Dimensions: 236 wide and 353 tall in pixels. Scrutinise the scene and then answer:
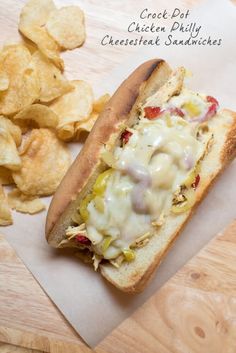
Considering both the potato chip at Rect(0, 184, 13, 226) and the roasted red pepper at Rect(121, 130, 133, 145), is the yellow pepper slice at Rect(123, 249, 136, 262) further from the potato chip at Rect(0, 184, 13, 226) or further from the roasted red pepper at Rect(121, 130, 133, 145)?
the potato chip at Rect(0, 184, 13, 226)

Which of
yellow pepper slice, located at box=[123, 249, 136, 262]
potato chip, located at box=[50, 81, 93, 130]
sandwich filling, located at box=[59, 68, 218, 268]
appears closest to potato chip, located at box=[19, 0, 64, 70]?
potato chip, located at box=[50, 81, 93, 130]

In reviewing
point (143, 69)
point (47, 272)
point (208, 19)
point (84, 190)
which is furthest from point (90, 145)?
point (208, 19)

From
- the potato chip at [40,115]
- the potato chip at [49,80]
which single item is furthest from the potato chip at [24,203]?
the potato chip at [49,80]

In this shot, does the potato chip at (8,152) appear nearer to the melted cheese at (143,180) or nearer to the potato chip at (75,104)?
the potato chip at (75,104)

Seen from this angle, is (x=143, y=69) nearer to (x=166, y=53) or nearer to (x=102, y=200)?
(x=166, y=53)

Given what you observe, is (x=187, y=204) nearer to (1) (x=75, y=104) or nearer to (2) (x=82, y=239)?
(2) (x=82, y=239)
